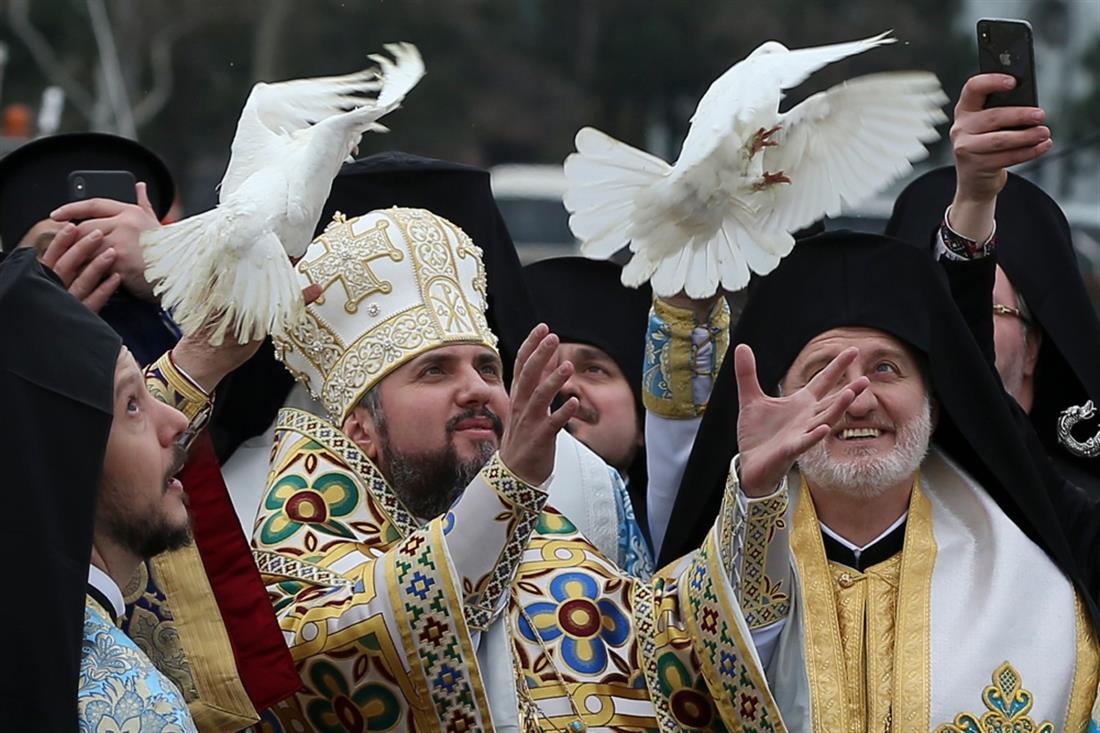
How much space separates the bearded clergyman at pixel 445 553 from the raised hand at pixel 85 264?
458 mm

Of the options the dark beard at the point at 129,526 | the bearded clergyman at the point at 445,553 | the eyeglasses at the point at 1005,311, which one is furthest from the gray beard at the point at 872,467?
the dark beard at the point at 129,526

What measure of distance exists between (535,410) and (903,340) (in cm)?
113

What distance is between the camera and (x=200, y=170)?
→ 33062 mm

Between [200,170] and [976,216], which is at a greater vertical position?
[200,170]

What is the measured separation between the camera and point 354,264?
4758 millimetres

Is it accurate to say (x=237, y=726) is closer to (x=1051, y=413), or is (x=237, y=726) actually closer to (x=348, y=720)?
(x=348, y=720)

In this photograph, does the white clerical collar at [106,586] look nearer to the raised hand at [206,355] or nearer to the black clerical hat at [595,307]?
the raised hand at [206,355]

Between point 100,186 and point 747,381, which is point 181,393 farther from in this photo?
point 747,381

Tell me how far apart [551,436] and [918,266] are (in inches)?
46.8

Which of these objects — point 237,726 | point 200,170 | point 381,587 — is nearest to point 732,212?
point 381,587

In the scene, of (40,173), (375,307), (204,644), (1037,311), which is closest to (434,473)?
(375,307)

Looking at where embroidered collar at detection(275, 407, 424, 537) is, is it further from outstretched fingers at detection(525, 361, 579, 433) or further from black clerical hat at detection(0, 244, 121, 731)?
black clerical hat at detection(0, 244, 121, 731)

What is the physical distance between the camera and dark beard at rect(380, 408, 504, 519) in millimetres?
4582

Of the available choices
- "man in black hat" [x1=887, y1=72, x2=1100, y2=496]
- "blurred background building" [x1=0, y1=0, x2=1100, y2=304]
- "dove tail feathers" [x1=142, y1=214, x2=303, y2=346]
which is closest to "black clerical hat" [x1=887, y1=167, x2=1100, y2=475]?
"man in black hat" [x1=887, y1=72, x2=1100, y2=496]
